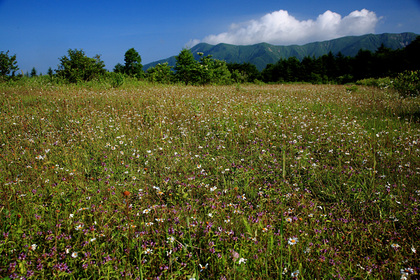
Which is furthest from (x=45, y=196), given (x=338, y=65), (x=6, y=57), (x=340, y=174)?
(x=338, y=65)

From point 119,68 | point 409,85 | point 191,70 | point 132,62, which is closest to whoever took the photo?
point 409,85

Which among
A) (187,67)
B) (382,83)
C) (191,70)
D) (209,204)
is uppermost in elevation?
(187,67)

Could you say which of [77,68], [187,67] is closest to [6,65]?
[77,68]

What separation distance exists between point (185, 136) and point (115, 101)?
4.51 metres

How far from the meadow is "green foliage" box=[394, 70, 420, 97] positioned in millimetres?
7030

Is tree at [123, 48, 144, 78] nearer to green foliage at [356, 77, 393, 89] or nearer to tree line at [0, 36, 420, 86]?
tree line at [0, 36, 420, 86]

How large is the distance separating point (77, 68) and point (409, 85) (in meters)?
20.0

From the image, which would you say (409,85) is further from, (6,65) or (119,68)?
(119,68)

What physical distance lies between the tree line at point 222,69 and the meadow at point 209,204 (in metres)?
10.5

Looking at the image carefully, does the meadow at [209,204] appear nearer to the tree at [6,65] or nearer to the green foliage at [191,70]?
the tree at [6,65]

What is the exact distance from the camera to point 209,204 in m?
2.77

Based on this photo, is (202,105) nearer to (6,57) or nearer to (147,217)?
(147,217)

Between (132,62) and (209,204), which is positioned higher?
(132,62)

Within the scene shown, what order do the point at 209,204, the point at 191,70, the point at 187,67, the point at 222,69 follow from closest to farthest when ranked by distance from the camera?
the point at 209,204, the point at 187,67, the point at 191,70, the point at 222,69
